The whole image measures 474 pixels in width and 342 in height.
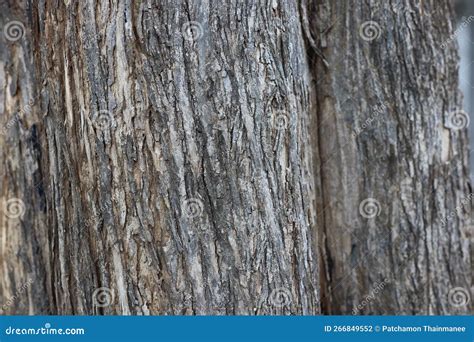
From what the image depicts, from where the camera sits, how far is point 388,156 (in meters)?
2.40

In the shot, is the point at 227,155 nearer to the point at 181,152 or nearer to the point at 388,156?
the point at 181,152

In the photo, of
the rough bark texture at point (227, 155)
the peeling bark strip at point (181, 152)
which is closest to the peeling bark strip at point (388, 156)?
the rough bark texture at point (227, 155)

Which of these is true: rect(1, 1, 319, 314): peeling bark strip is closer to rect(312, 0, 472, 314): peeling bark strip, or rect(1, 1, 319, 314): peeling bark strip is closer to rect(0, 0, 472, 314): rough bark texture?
rect(0, 0, 472, 314): rough bark texture

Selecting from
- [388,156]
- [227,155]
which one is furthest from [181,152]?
[388,156]

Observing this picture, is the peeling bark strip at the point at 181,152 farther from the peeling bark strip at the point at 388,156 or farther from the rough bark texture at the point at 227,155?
the peeling bark strip at the point at 388,156

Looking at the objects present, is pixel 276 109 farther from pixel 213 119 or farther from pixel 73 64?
pixel 73 64

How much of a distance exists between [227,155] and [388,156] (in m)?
0.77

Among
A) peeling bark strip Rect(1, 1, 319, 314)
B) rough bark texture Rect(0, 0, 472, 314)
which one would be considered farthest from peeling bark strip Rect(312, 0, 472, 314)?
peeling bark strip Rect(1, 1, 319, 314)

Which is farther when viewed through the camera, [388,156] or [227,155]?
[388,156]

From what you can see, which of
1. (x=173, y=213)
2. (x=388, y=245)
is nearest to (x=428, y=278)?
(x=388, y=245)

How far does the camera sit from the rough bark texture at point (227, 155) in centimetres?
188

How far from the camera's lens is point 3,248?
2527mm

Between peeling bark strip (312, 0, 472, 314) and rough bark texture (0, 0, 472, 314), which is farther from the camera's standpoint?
peeling bark strip (312, 0, 472, 314)

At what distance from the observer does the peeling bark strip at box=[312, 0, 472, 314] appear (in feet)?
7.77
